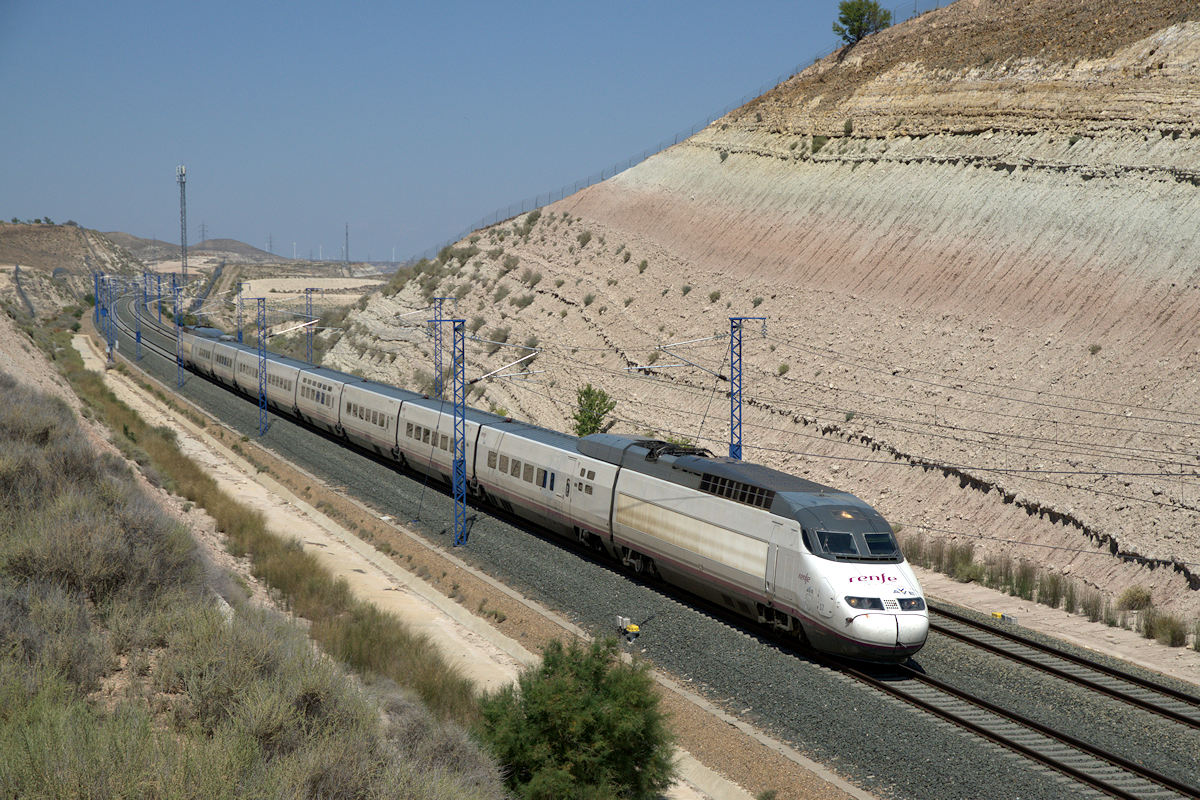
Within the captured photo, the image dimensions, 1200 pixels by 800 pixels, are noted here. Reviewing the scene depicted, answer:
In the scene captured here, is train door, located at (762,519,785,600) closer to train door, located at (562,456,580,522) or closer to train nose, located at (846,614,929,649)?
train nose, located at (846,614,929,649)

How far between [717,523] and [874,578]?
155 inches

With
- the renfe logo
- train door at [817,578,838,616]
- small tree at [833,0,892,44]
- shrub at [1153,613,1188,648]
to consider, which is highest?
small tree at [833,0,892,44]

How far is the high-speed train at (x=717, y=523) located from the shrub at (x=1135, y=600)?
328 inches

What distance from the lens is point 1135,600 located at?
75.0 feet

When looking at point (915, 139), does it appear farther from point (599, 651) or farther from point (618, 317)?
point (599, 651)

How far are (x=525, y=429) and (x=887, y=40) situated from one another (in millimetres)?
41100

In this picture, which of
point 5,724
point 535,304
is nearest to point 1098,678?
point 5,724

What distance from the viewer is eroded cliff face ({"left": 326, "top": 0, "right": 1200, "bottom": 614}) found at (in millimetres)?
28734

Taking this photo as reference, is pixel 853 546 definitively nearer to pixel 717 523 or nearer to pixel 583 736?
pixel 717 523

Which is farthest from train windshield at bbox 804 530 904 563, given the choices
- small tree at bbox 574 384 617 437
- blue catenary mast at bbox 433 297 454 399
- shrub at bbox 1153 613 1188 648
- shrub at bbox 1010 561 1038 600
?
blue catenary mast at bbox 433 297 454 399

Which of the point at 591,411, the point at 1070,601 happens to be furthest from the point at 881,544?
the point at 591,411

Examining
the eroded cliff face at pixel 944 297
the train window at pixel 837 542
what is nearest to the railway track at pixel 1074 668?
the train window at pixel 837 542

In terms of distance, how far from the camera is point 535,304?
62188 mm

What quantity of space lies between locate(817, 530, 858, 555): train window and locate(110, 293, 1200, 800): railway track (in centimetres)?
224
